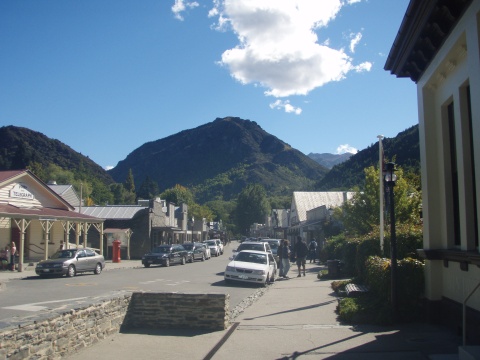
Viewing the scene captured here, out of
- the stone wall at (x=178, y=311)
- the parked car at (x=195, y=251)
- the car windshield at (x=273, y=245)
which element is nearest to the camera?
the stone wall at (x=178, y=311)

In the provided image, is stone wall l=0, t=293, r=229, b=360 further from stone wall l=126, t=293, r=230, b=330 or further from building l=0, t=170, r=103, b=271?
building l=0, t=170, r=103, b=271

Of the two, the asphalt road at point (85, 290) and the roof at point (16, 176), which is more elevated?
the roof at point (16, 176)

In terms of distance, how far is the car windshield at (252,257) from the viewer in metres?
21.2

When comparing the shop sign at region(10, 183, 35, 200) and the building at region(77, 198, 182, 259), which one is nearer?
the shop sign at region(10, 183, 35, 200)

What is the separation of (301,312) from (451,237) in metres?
4.32

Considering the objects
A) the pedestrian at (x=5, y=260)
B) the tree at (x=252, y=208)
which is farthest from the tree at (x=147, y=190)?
the pedestrian at (x=5, y=260)

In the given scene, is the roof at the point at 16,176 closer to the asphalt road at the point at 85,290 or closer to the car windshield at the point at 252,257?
the asphalt road at the point at 85,290

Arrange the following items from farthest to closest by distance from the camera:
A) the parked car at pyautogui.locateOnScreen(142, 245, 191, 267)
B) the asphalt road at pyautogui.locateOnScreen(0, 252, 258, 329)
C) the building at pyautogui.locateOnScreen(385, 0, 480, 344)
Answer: the parked car at pyautogui.locateOnScreen(142, 245, 191, 267) → the asphalt road at pyautogui.locateOnScreen(0, 252, 258, 329) → the building at pyautogui.locateOnScreen(385, 0, 480, 344)

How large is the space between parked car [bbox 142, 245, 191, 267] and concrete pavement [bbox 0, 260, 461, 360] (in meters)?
21.0

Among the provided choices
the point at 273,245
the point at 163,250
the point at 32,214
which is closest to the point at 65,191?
the point at 163,250

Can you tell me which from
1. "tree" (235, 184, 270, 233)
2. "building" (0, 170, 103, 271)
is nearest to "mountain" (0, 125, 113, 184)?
"tree" (235, 184, 270, 233)

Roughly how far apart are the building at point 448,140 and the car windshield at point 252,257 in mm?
10891

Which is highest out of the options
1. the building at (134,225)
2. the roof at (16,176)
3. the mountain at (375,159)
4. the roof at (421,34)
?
the mountain at (375,159)

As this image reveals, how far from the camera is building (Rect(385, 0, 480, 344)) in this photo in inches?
326
